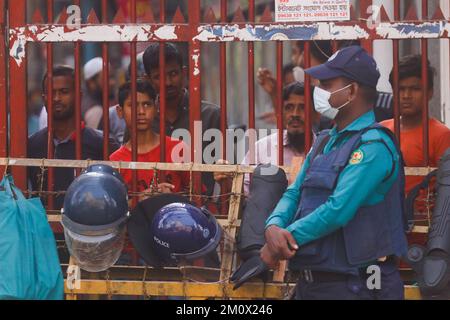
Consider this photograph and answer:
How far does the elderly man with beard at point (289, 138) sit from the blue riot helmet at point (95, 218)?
709 millimetres

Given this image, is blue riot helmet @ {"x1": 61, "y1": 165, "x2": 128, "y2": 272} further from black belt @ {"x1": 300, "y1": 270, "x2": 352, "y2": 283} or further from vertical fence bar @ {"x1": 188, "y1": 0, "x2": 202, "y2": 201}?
black belt @ {"x1": 300, "y1": 270, "x2": 352, "y2": 283}

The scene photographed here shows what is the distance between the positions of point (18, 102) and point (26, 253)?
1.05m

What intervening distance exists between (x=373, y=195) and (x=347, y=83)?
60cm

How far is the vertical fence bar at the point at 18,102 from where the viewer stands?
6.77 meters

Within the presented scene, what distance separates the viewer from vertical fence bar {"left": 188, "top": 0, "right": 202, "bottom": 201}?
21.7 feet

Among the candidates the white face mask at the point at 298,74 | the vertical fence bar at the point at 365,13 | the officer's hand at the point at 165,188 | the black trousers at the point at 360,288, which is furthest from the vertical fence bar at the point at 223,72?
the white face mask at the point at 298,74

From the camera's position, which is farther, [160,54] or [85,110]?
[85,110]

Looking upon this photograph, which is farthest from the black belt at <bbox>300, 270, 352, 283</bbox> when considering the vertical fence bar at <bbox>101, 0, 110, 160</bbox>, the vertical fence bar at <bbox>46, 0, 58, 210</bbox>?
the vertical fence bar at <bbox>46, 0, 58, 210</bbox>

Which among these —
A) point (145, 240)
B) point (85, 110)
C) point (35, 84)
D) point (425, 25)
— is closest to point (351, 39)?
point (425, 25)

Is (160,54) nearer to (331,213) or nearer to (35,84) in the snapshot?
(331,213)

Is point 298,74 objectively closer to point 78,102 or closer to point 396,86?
point 396,86

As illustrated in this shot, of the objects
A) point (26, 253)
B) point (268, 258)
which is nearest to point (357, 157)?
point (268, 258)

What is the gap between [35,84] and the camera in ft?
64.6

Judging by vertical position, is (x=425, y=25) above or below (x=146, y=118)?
above
